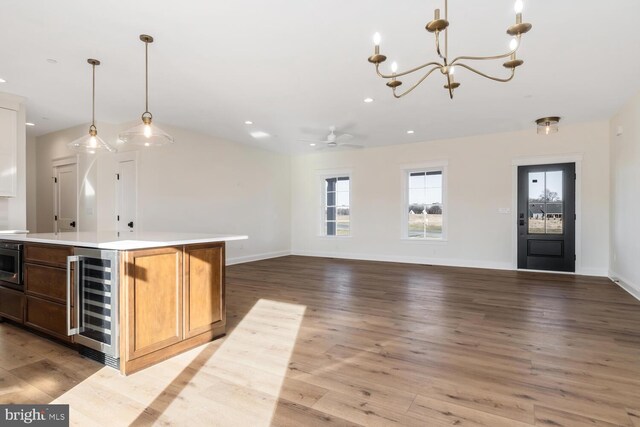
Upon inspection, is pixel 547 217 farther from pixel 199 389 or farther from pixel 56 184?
pixel 56 184

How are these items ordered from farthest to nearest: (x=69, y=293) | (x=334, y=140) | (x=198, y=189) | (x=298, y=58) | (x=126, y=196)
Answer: (x=198, y=189)
(x=334, y=140)
(x=126, y=196)
(x=298, y=58)
(x=69, y=293)

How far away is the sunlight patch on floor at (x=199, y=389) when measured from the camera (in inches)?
76.5

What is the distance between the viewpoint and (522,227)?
6.79 metres

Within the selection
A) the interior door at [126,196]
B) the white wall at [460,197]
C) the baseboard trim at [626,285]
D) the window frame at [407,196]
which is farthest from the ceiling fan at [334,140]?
the baseboard trim at [626,285]

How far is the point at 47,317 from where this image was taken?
302cm

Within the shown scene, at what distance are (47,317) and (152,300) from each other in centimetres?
124

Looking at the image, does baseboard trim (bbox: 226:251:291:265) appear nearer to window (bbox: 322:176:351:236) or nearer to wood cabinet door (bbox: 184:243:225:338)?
window (bbox: 322:176:351:236)

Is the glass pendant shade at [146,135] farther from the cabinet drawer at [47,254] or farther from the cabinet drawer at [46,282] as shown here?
the cabinet drawer at [46,282]

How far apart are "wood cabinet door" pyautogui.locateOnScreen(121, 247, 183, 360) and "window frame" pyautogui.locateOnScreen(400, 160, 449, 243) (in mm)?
Result: 6117

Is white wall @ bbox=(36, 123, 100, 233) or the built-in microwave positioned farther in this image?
white wall @ bbox=(36, 123, 100, 233)

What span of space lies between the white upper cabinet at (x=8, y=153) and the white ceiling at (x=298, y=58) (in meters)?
0.42

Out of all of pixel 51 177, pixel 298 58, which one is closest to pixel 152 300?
pixel 298 58

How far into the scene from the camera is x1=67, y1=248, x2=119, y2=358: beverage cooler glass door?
2449 mm

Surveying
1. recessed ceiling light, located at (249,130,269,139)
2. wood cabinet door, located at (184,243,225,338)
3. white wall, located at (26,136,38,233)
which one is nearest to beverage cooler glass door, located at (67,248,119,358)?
wood cabinet door, located at (184,243,225,338)
